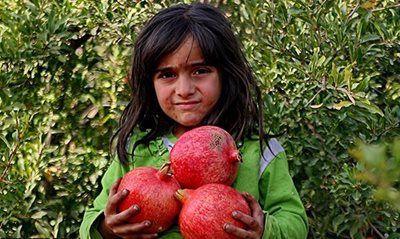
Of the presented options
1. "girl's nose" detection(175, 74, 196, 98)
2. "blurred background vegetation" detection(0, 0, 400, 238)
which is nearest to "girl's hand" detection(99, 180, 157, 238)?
"girl's nose" detection(175, 74, 196, 98)

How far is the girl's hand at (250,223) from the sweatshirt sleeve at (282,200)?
177 mm

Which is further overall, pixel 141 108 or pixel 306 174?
pixel 306 174

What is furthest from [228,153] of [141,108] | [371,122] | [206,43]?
[371,122]

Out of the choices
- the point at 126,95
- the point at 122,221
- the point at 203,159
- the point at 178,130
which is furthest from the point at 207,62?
the point at 126,95

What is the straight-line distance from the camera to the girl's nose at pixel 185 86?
5.88 feet

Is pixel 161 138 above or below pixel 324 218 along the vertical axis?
above

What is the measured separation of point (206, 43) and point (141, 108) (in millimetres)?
301

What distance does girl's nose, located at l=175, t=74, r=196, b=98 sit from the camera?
179 cm

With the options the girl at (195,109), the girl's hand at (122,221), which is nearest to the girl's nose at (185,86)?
the girl at (195,109)

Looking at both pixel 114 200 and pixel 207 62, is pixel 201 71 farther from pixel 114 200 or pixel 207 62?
pixel 114 200

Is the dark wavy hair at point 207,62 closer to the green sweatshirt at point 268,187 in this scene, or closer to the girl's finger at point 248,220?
the green sweatshirt at point 268,187

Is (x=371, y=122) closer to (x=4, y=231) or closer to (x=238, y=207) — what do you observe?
(x=238, y=207)

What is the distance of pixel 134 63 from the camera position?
2.05 m

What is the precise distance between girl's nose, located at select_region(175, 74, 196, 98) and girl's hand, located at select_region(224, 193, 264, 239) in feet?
1.02
